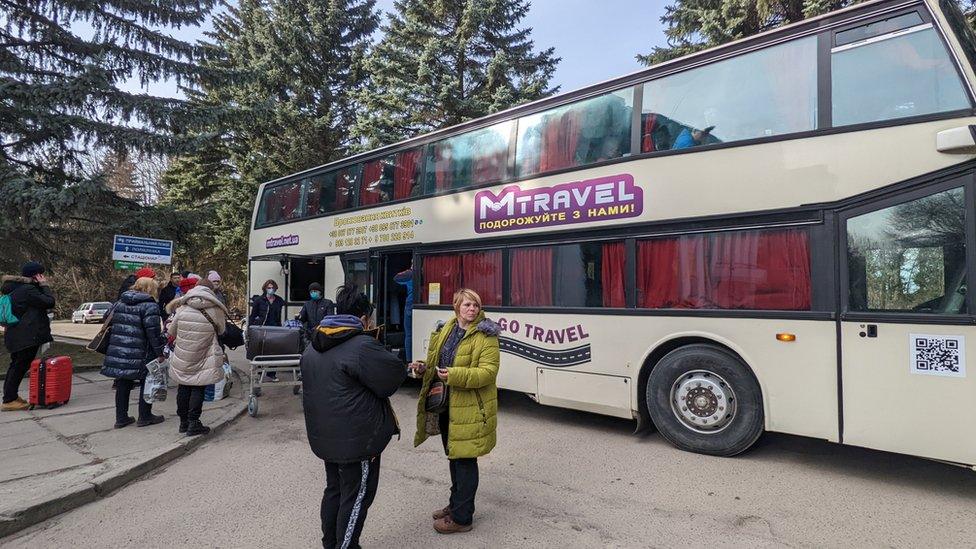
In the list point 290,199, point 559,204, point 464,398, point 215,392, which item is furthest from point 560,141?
point 290,199

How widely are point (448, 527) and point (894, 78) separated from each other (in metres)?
5.17

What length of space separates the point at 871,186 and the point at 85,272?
1669cm

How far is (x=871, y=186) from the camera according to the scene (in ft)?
14.4

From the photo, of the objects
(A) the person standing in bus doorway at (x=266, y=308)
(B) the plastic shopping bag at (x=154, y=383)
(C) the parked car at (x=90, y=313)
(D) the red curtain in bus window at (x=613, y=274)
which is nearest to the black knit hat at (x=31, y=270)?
(B) the plastic shopping bag at (x=154, y=383)

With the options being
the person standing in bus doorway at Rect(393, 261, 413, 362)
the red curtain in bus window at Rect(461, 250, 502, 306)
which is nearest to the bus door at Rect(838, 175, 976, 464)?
the red curtain in bus window at Rect(461, 250, 502, 306)

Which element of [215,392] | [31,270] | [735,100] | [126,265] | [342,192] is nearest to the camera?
[735,100]

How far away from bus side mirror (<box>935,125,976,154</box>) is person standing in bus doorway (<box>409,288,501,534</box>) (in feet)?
12.5

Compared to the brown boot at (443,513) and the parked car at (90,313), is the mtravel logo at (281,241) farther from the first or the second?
the parked car at (90,313)

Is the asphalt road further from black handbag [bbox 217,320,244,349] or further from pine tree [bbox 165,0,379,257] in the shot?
pine tree [bbox 165,0,379,257]

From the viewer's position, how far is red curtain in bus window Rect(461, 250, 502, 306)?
702 centimetres

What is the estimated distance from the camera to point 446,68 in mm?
19562

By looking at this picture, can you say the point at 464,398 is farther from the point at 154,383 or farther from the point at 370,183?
the point at 370,183

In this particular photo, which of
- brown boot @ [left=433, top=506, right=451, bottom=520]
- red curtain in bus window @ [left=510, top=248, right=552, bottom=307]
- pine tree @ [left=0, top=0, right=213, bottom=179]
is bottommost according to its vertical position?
brown boot @ [left=433, top=506, right=451, bottom=520]

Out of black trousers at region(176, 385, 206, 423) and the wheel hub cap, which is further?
black trousers at region(176, 385, 206, 423)
